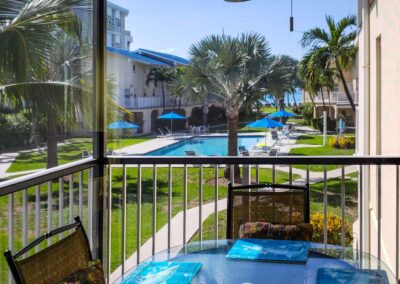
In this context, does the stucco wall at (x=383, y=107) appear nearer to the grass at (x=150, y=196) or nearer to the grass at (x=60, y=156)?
the grass at (x=150, y=196)

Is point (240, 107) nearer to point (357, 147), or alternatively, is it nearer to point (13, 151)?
point (357, 147)

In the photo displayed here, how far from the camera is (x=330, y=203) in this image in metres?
4.40

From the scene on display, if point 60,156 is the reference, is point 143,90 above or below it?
above

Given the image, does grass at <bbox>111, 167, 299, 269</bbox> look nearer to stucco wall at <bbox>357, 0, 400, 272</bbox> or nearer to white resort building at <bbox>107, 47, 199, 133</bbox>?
white resort building at <bbox>107, 47, 199, 133</bbox>

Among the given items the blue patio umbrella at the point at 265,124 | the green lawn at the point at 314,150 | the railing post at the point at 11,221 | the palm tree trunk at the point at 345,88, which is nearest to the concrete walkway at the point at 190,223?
the green lawn at the point at 314,150

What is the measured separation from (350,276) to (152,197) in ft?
7.26

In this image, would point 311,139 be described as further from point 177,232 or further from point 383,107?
point 177,232

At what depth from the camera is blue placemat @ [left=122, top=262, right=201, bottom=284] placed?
1894mm

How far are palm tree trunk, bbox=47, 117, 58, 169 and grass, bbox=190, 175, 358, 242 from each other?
53.7 inches

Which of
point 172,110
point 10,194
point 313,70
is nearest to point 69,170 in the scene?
point 10,194

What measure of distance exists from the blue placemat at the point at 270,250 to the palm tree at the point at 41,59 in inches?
59.4

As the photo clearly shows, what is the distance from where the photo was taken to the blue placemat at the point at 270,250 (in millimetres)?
2104

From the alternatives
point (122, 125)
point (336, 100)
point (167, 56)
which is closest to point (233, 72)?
point (167, 56)

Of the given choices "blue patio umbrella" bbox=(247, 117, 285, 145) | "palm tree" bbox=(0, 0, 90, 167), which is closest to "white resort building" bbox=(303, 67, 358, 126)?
"blue patio umbrella" bbox=(247, 117, 285, 145)
